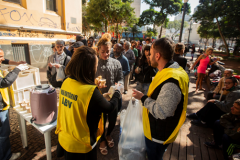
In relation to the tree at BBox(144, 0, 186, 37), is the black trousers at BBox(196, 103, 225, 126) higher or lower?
lower

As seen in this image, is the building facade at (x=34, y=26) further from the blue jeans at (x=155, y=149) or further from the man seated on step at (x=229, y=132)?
the man seated on step at (x=229, y=132)

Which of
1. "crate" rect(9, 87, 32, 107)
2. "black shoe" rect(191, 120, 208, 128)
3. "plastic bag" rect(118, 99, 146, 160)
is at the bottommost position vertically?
"black shoe" rect(191, 120, 208, 128)

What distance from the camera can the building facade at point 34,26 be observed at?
649 cm

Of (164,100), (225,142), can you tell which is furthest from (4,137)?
(225,142)

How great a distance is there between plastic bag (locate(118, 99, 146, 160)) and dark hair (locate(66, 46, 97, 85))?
39.1 inches

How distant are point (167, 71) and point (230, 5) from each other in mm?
17188

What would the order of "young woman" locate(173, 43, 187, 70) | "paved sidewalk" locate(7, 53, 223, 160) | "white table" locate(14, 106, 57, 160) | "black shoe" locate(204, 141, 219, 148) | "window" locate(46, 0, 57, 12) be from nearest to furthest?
1. "white table" locate(14, 106, 57, 160)
2. "paved sidewalk" locate(7, 53, 223, 160)
3. "black shoe" locate(204, 141, 219, 148)
4. "young woman" locate(173, 43, 187, 70)
5. "window" locate(46, 0, 57, 12)

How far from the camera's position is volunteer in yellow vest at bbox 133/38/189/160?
129cm

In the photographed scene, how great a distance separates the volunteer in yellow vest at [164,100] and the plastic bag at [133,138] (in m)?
0.23

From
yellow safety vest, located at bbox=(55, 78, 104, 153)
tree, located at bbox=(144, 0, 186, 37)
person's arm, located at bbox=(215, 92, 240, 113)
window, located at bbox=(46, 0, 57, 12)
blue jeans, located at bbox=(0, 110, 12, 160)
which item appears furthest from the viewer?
tree, located at bbox=(144, 0, 186, 37)

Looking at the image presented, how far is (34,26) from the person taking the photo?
24.4 feet

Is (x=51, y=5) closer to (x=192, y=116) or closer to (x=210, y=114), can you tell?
(x=192, y=116)

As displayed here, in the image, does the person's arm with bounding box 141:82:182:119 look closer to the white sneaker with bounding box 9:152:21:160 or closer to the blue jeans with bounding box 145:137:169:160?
the blue jeans with bounding box 145:137:169:160

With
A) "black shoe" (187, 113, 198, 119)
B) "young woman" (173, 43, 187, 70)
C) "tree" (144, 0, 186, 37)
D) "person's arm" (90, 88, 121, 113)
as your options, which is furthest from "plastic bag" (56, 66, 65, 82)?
"tree" (144, 0, 186, 37)
